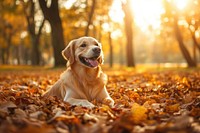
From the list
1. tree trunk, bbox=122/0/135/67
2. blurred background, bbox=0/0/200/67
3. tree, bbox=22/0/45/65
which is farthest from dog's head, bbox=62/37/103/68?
tree, bbox=22/0/45/65

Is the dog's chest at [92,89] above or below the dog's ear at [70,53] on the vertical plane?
below

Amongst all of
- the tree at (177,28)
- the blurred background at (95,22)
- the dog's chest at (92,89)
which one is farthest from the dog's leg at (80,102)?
the tree at (177,28)

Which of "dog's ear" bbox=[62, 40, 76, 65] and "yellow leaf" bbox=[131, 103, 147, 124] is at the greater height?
"dog's ear" bbox=[62, 40, 76, 65]

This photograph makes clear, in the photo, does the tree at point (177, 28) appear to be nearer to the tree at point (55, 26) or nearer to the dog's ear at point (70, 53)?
the tree at point (55, 26)

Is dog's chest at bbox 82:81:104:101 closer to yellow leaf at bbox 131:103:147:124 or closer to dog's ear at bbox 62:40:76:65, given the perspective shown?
dog's ear at bbox 62:40:76:65

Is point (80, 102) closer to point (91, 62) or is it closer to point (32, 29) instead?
point (91, 62)

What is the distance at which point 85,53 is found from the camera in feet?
18.9

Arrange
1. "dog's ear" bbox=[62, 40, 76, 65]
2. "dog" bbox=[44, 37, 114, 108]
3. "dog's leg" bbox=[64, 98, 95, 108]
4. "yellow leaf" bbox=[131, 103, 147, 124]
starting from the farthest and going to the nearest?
"dog's ear" bbox=[62, 40, 76, 65], "dog" bbox=[44, 37, 114, 108], "dog's leg" bbox=[64, 98, 95, 108], "yellow leaf" bbox=[131, 103, 147, 124]

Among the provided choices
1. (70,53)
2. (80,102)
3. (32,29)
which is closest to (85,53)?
(70,53)

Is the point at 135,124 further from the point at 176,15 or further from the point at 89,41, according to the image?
the point at 176,15

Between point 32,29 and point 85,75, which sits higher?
point 32,29

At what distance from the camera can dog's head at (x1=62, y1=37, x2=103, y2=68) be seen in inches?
223

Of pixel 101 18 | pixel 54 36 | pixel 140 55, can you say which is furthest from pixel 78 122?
pixel 140 55

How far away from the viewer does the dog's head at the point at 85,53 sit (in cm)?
565
